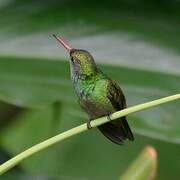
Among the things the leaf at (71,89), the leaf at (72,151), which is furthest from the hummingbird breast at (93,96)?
the leaf at (72,151)

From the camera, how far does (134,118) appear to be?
121 cm

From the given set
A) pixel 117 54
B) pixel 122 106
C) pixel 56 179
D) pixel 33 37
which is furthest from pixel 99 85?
pixel 56 179

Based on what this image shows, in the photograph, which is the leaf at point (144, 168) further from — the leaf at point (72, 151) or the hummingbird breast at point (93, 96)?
the leaf at point (72, 151)

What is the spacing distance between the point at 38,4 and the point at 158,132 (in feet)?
1.92

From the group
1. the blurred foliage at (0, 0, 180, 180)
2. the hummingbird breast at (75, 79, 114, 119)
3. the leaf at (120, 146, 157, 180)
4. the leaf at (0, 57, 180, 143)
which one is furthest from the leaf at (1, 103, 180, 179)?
the leaf at (120, 146, 157, 180)

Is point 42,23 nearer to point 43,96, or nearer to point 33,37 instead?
point 33,37

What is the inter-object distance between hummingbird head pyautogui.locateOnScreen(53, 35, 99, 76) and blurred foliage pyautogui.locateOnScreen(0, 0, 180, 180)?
7.8 inches

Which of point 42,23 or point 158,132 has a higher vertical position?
point 42,23

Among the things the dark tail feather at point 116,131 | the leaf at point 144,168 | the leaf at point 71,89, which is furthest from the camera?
the leaf at point 71,89

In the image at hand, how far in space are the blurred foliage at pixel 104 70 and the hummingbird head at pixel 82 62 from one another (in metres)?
0.20

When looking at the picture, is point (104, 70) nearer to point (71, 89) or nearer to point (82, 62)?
point (71, 89)

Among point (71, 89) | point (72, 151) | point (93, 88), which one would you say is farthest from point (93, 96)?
point (72, 151)

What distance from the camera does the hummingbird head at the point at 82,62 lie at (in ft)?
3.45

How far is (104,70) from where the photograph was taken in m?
1.37
